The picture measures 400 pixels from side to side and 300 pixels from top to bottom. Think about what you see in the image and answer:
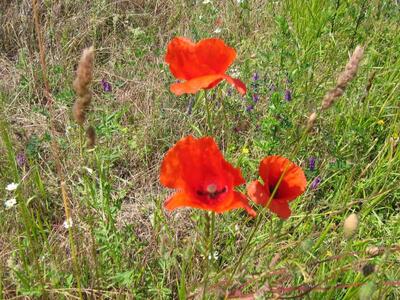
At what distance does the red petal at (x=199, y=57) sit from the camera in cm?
118

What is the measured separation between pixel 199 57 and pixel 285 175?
36cm

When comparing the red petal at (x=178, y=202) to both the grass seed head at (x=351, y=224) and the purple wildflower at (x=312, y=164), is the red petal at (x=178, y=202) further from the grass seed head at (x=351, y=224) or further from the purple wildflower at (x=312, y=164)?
the purple wildflower at (x=312, y=164)

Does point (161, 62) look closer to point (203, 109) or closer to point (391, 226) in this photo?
point (203, 109)

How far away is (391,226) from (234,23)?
181 centimetres

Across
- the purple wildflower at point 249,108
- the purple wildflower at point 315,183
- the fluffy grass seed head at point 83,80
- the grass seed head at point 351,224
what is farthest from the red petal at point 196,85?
the purple wildflower at point 249,108

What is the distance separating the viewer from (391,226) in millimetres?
2078

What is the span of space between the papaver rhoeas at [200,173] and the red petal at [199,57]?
17cm

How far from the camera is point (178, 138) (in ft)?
8.71

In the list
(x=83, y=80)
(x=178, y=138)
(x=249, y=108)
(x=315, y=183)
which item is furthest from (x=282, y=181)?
(x=178, y=138)

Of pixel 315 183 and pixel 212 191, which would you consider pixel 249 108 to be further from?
pixel 212 191

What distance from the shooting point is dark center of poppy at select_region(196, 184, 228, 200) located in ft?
3.85

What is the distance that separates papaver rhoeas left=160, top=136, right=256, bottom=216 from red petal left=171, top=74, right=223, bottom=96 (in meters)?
0.12

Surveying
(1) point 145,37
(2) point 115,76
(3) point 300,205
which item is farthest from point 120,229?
(1) point 145,37

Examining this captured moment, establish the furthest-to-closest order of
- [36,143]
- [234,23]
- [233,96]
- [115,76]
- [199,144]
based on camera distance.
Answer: [234,23], [115,76], [233,96], [36,143], [199,144]
